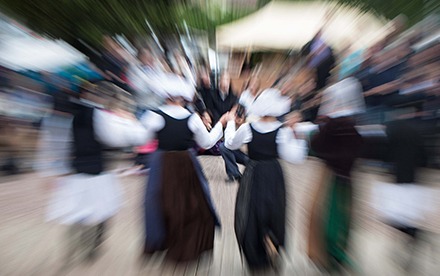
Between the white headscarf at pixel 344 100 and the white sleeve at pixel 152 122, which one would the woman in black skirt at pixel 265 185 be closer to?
the white headscarf at pixel 344 100

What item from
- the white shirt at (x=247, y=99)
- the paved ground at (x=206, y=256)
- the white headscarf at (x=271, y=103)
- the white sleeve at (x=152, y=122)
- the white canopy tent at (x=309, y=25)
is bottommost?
the paved ground at (x=206, y=256)

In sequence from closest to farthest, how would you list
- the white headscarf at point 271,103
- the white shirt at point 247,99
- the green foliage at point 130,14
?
1. the green foliage at point 130,14
2. the white headscarf at point 271,103
3. the white shirt at point 247,99

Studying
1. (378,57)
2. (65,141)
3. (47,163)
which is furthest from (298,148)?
(47,163)

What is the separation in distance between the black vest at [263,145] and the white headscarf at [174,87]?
1.38 ft

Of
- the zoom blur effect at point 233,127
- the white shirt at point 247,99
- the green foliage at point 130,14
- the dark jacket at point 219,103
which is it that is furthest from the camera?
the dark jacket at point 219,103

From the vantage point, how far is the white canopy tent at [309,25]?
91 cm

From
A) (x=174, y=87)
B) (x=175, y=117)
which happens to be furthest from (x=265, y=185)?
(x=174, y=87)

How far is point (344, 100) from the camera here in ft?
3.41

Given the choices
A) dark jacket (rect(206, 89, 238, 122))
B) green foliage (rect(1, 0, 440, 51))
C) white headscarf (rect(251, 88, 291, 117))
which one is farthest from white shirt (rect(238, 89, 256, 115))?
dark jacket (rect(206, 89, 238, 122))

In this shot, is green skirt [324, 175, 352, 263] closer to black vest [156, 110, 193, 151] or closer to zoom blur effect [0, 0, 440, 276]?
zoom blur effect [0, 0, 440, 276]

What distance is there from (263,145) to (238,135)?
0.15 metres

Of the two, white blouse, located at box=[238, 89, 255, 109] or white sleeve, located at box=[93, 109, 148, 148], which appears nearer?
white sleeve, located at box=[93, 109, 148, 148]

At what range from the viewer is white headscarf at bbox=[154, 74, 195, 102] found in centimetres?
116

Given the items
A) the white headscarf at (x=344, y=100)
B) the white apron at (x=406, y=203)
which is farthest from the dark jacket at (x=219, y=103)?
the white apron at (x=406, y=203)
